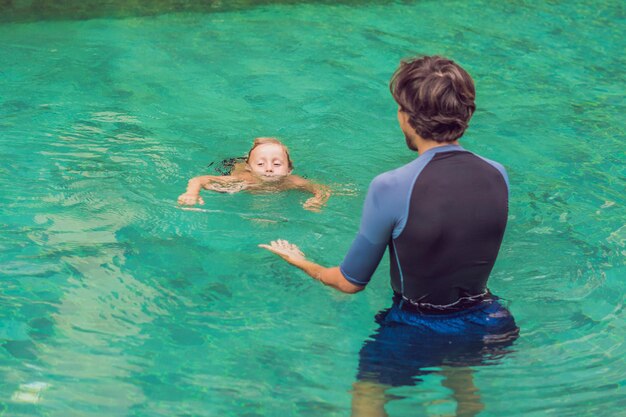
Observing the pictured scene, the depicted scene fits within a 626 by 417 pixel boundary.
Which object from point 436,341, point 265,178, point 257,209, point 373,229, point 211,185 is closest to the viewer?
point 373,229

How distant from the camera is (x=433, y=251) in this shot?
3.38m

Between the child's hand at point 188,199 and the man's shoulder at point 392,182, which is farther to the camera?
the child's hand at point 188,199

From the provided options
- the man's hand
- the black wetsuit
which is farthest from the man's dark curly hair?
the man's hand

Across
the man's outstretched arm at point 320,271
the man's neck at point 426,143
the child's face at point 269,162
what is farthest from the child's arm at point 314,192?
the man's neck at point 426,143

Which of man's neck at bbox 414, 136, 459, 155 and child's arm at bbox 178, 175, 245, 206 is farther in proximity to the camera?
child's arm at bbox 178, 175, 245, 206

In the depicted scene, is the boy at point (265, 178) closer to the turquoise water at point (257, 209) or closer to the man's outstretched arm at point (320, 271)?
the turquoise water at point (257, 209)

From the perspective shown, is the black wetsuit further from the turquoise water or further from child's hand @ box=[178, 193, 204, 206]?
child's hand @ box=[178, 193, 204, 206]

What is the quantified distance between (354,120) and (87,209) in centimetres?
282

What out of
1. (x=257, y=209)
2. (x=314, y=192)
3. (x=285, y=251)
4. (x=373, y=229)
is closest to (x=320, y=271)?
(x=285, y=251)

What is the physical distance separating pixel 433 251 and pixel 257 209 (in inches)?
103

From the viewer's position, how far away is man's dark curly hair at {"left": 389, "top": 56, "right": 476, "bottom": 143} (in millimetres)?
3209

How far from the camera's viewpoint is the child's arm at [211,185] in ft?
18.6

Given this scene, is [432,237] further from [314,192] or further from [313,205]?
[314,192]

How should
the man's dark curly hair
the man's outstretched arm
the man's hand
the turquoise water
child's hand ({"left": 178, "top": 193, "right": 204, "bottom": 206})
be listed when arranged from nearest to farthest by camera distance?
1. the man's dark curly hair
2. the man's outstretched arm
3. the turquoise water
4. the man's hand
5. child's hand ({"left": 178, "top": 193, "right": 204, "bottom": 206})
